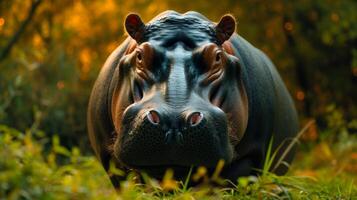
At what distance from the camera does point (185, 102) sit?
14.9ft

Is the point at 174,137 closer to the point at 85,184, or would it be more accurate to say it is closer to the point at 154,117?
the point at 154,117

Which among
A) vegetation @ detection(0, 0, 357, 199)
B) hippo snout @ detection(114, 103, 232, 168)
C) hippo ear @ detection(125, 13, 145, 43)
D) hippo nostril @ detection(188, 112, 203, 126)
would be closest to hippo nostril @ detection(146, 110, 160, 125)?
hippo snout @ detection(114, 103, 232, 168)

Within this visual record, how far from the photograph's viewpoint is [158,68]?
16.1 ft

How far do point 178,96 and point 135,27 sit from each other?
0.85 m

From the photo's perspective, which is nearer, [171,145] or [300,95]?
[171,145]

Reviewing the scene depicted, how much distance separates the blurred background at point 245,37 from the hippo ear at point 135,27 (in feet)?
17.7

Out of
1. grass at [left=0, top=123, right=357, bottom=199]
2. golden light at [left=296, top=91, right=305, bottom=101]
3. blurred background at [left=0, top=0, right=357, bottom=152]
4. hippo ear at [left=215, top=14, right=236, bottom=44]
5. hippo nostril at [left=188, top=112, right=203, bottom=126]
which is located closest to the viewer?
grass at [left=0, top=123, right=357, bottom=199]

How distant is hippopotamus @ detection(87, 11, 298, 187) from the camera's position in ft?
14.5

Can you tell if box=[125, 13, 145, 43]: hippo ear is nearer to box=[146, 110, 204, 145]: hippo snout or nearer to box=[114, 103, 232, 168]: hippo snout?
box=[114, 103, 232, 168]: hippo snout

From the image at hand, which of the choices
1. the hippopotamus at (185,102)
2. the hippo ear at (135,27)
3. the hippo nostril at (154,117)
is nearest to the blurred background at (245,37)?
the hippopotamus at (185,102)

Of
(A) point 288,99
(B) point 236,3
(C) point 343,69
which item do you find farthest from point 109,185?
(C) point 343,69

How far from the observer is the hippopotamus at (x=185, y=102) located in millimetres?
4426

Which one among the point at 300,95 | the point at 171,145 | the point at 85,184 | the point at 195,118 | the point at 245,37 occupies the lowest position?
the point at 300,95

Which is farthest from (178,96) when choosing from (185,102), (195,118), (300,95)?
(300,95)
